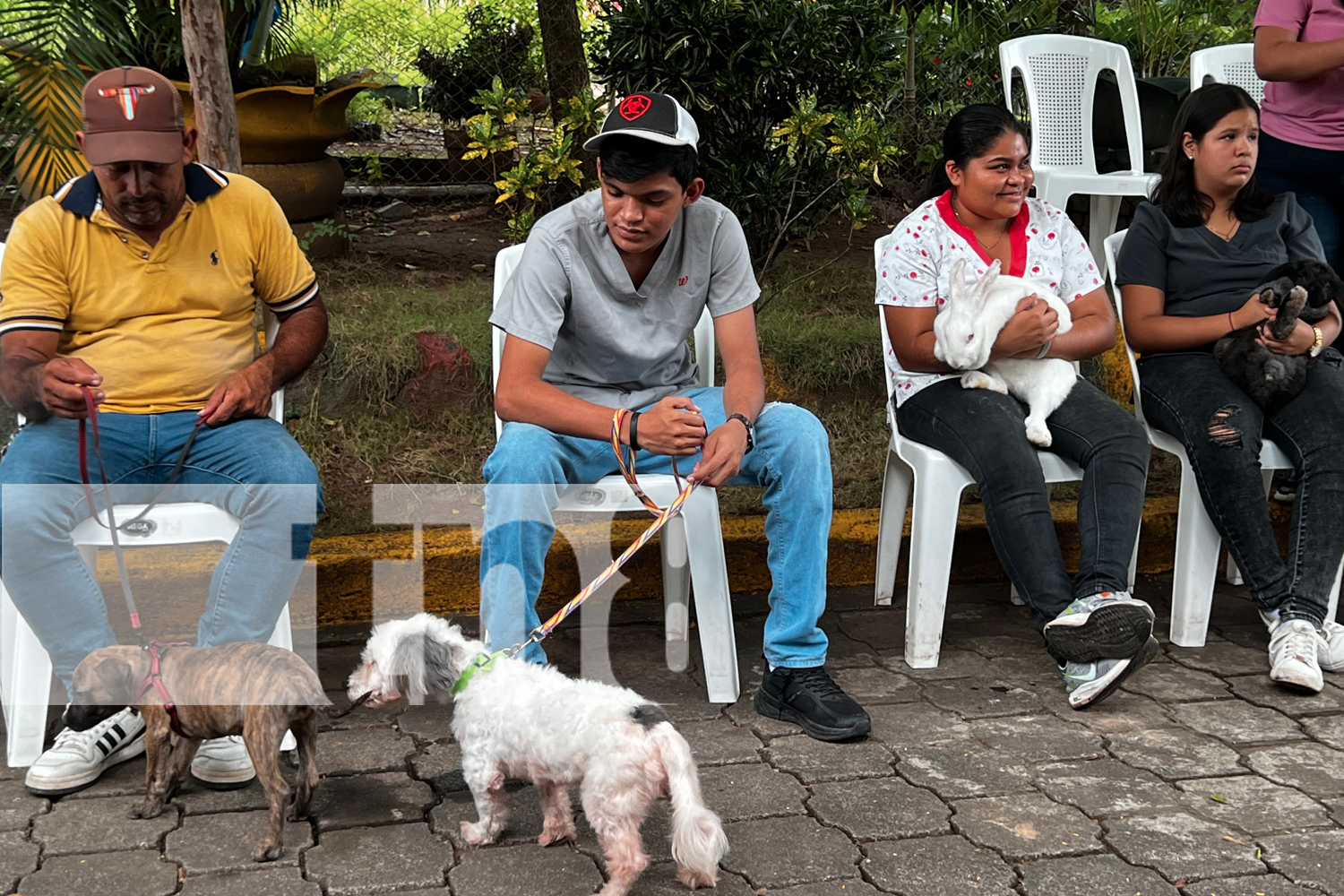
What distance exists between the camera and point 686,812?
102 inches

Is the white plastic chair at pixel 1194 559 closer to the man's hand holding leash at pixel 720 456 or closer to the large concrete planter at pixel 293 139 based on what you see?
the man's hand holding leash at pixel 720 456

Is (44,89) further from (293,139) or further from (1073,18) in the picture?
(1073,18)

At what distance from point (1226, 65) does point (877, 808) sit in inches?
172

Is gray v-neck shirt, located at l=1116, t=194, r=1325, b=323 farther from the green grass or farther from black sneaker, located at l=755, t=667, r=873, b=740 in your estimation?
the green grass

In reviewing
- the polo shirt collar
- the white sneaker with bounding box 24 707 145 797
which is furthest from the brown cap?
the white sneaker with bounding box 24 707 145 797

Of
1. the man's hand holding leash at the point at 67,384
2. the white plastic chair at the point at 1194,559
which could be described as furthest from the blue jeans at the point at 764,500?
the white plastic chair at the point at 1194,559

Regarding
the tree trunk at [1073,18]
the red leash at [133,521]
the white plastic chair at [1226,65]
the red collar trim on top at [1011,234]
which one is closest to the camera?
the red leash at [133,521]

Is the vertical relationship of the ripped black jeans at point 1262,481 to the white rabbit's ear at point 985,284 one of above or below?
below

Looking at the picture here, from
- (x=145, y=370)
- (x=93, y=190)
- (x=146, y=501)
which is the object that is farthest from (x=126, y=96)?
(x=146, y=501)

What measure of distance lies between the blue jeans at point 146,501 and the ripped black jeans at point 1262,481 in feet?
8.98

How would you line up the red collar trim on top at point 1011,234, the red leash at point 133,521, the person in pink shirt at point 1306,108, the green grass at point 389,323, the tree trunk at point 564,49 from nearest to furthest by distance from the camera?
the red leash at point 133,521 → the red collar trim on top at point 1011,234 → the person in pink shirt at point 1306,108 → the green grass at point 389,323 → the tree trunk at point 564,49

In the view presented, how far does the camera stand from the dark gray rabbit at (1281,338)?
408 centimetres

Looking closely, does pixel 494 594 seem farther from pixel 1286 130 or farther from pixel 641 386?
pixel 1286 130

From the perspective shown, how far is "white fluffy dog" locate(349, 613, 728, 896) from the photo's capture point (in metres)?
2.62
